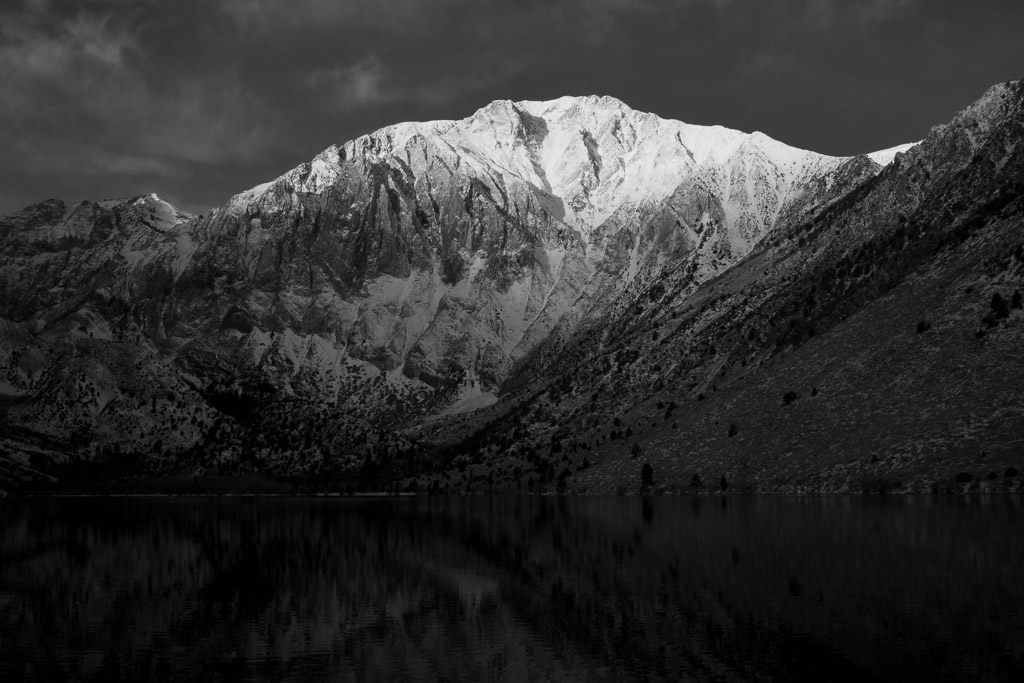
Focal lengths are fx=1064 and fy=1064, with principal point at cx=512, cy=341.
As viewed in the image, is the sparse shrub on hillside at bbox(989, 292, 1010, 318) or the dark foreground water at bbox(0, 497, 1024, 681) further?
the sparse shrub on hillside at bbox(989, 292, 1010, 318)

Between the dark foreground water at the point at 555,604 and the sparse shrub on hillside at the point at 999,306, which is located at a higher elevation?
the sparse shrub on hillside at the point at 999,306

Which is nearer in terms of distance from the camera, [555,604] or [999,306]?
[555,604]

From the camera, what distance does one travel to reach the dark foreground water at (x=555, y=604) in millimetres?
46031

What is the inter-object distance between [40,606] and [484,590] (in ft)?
92.6

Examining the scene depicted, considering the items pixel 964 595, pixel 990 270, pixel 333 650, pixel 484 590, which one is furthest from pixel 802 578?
pixel 990 270

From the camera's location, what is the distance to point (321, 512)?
643 ft

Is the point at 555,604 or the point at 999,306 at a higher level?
the point at 999,306

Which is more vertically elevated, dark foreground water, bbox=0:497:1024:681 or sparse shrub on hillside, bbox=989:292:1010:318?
sparse shrub on hillside, bbox=989:292:1010:318

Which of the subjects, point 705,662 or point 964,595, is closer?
point 705,662

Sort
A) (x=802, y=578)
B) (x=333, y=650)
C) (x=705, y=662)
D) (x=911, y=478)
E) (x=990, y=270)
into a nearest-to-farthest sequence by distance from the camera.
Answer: (x=705, y=662) < (x=333, y=650) < (x=802, y=578) < (x=911, y=478) < (x=990, y=270)

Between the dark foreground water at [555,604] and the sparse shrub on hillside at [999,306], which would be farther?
the sparse shrub on hillside at [999,306]

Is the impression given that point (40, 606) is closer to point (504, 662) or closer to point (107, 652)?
point (107, 652)

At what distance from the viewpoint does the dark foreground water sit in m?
46.0

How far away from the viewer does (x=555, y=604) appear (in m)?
63.4
